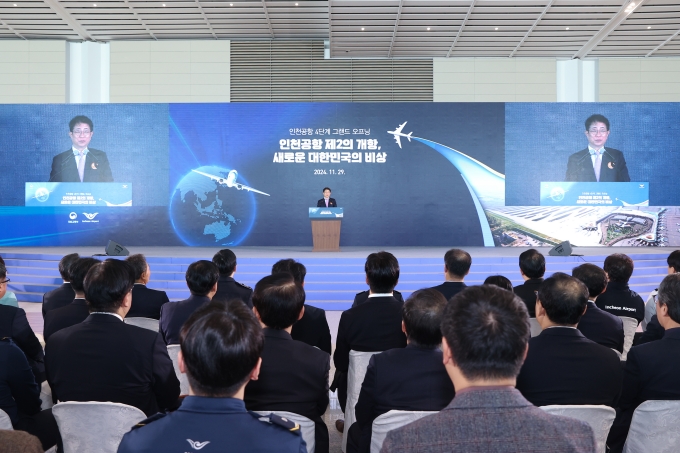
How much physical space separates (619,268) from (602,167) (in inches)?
315

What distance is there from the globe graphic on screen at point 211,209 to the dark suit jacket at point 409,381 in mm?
9258

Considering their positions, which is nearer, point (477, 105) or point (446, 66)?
point (477, 105)

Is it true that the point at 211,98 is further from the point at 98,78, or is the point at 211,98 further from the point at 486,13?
the point at 486,13

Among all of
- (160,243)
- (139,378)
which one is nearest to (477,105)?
(160,243)

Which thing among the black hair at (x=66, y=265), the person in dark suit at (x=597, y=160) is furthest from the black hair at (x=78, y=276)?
the person in dark suit at (x=597, y=160)

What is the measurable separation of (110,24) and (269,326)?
10441mm

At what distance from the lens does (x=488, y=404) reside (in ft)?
3.12

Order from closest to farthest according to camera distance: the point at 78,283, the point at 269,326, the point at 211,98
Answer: the point at 269,326 < the point at 78,283 < the point at 211,98

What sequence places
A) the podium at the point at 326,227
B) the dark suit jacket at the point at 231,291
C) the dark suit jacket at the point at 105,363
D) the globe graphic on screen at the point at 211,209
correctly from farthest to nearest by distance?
the globe graphic on screen at the point at 211,209 → the podium at the point at 326,227 → the dark suit jacket at the point at 231,291 → the dark suit jacket at the point at 105,363

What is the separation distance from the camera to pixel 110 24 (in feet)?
35.8

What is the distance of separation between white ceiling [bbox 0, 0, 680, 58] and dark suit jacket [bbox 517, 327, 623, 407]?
8.35m

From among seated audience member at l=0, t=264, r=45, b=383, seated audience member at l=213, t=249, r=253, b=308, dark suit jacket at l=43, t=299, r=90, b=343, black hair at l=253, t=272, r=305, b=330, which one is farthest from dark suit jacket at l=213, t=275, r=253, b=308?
black hair at l=253, t=272, r=305, b=330

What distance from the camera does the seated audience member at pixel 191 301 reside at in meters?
3.01

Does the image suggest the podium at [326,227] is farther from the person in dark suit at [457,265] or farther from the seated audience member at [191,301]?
the seated audience member at [191,301]
